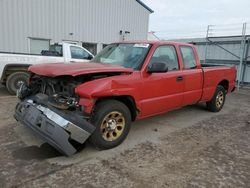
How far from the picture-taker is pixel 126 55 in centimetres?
473

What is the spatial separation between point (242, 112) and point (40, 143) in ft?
19.2

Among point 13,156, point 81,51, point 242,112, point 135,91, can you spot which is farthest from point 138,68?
point 81,51

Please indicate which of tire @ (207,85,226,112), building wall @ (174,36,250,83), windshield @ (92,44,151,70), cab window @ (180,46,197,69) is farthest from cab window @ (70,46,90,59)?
building wall @ (174,36,250,83)

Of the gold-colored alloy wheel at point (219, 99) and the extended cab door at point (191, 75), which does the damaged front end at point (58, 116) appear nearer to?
the extended cab door at point (191, 75)

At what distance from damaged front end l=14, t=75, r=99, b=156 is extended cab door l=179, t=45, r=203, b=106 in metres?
2.59

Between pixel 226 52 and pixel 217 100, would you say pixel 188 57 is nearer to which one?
pixel 217 100

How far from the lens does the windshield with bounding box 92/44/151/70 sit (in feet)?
14.6

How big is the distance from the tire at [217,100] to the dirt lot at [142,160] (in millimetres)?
1345

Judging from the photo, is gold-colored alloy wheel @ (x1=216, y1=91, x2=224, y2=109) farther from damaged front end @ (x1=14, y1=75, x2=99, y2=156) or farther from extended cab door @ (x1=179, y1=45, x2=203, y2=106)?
damaged front end @ (x1=14, y1=75, x2=99, y2=156)

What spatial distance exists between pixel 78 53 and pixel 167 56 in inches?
203

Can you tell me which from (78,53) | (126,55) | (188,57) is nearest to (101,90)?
(126,55)

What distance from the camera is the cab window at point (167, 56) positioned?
4.68 meters

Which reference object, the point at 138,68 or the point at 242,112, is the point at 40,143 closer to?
the point at 138,68

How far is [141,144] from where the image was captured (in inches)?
167
